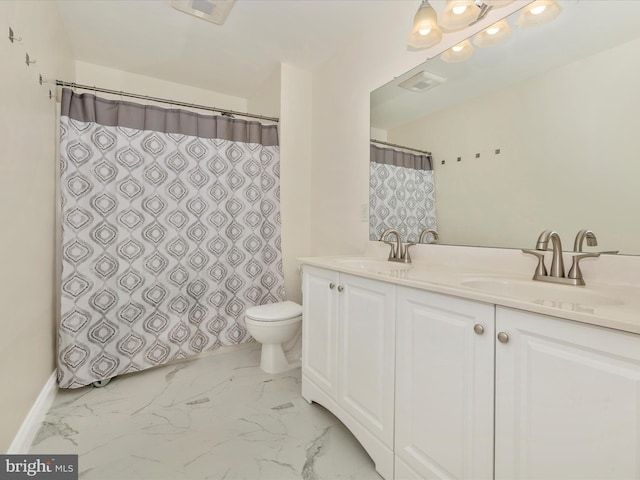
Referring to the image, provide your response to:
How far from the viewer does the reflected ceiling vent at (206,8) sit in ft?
5.95

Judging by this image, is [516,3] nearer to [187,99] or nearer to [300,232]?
[300,232]

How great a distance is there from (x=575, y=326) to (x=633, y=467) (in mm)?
275

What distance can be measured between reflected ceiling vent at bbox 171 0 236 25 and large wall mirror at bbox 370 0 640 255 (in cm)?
114

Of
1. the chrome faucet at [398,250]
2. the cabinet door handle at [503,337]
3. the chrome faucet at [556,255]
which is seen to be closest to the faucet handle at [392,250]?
the chrome faucet at [398,250]

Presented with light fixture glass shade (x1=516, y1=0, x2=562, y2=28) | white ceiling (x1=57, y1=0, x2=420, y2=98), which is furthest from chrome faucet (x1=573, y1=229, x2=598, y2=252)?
white ceiling (x1=57, y1=0, x2=420, y2=98)

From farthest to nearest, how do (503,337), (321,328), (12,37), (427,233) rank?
1. (427,233)
2. (321,328)
3. (12,37)
4. (503,337)

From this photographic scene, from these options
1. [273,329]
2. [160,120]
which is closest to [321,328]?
[273,329]

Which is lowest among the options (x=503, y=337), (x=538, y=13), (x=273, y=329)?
(x=273, y=329)

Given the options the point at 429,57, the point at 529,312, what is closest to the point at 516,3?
the point at 429,57

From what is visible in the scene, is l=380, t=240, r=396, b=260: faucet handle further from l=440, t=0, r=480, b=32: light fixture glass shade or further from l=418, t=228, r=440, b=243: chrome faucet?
l=440, t=0, r=480, b=32: light fixture glass shade

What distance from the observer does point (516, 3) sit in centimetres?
130

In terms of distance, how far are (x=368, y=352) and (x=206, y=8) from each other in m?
2.15

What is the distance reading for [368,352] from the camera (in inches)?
49.7

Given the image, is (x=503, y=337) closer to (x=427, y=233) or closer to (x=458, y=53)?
(x=427, y=233)
